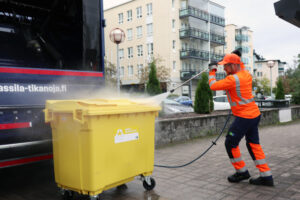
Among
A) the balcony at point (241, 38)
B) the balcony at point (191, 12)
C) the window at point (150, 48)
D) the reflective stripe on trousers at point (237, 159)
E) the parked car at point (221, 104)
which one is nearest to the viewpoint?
the reflective stripe on trousers at point (237, 159)

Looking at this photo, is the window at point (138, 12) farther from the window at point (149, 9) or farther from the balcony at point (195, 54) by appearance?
the balcony at point (195, 54)

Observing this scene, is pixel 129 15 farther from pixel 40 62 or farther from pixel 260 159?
pixel 260 159

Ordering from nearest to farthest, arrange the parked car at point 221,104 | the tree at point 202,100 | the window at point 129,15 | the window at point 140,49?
the tree at point 202,100, the parked car at point 221,104, the window at point 140,49, the window at point 129,15

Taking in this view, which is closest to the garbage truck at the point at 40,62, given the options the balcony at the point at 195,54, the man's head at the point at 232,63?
the man's head at the point at 232,63

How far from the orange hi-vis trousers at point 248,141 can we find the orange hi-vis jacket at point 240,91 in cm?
10

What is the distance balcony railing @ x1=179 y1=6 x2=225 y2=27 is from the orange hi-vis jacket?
38228 millimetres

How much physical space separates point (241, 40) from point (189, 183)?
60.6 metres

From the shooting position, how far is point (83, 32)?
4.63 meters

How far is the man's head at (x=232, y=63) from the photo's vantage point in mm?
4266

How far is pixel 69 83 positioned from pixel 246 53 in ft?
204

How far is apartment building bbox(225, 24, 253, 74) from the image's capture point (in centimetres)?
5806

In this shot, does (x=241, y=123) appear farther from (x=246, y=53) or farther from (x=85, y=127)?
(x=246, y=53)

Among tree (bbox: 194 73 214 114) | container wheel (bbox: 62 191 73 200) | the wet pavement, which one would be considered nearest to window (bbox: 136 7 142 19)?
tree (bbox: 194 73 214 114)

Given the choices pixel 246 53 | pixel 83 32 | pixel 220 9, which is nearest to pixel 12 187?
pixel 83 32
